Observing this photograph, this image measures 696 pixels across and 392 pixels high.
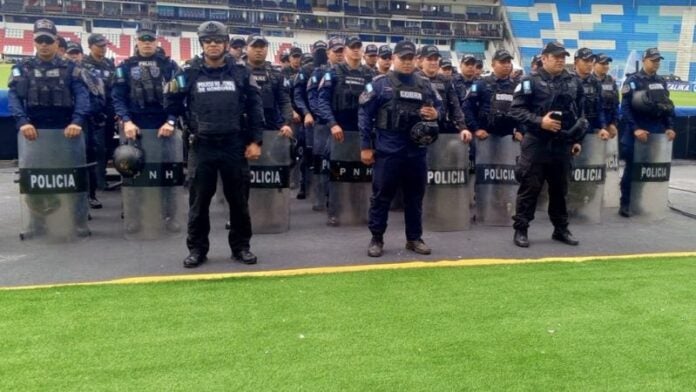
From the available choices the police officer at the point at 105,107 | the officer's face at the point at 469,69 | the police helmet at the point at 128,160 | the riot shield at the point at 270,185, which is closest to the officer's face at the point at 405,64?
the riot shield at the point at 270,185

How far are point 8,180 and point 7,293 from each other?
5.93m

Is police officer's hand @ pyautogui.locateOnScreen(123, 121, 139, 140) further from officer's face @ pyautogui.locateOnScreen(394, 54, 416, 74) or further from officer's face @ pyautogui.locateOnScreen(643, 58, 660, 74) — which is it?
officer's face @ pyautogui.locateOnScreen(643, 58, 660, 74)

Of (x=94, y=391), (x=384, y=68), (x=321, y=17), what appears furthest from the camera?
(x=321, y=17)

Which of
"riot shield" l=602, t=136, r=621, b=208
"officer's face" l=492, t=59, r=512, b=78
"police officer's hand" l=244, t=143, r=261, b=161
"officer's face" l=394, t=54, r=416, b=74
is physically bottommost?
"riot shield" l=602, t=136, r=621, b=208

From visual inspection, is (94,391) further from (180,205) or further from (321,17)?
(321,17)

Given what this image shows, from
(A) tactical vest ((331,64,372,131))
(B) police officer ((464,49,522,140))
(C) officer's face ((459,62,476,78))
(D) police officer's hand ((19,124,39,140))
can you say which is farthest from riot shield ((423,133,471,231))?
(D) police officer's hand ((19,124,39,140))

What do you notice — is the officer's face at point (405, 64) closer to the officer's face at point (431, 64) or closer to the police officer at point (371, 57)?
the officer's face at point (431, 64)

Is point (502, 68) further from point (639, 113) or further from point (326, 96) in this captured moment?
point (326, 96)

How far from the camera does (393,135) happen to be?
5387 mm

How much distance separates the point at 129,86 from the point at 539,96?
3821 mm

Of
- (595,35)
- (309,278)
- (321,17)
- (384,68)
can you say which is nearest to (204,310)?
(309,278)

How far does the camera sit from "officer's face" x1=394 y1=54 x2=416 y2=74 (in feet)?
17.4

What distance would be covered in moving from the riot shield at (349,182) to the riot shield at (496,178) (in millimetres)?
1246

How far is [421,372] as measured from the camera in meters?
3.11
